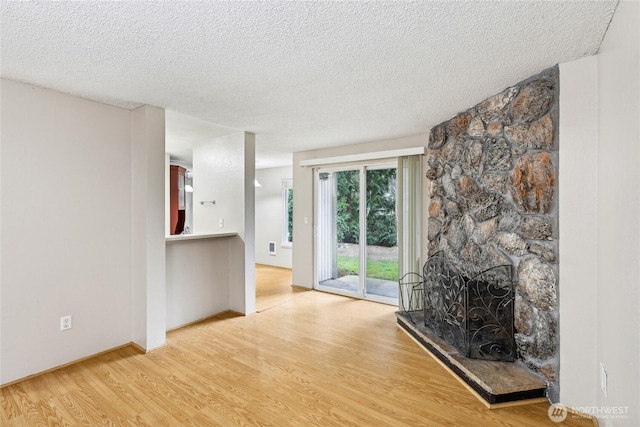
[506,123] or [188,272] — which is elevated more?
[506,123]

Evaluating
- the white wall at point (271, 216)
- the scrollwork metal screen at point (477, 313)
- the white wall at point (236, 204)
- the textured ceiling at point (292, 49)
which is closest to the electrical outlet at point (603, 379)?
the scrollwork metal screen at point (477, 313)

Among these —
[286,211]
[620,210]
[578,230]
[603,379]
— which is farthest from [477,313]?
[286,211]

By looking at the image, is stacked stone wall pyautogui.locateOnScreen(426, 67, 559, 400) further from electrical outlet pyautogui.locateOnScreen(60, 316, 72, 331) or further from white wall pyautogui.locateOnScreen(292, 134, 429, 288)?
electrical outlet pyautogui.locateOnScreen(60, 316, 72, 331)

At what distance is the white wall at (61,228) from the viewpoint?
7.54 ft

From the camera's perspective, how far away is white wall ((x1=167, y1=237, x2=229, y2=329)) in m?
3.46

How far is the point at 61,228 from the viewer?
2.55m

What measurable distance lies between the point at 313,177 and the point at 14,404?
4043 mm

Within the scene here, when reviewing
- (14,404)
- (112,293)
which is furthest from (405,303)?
(14,404)

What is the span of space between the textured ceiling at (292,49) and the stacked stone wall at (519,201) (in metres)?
0.20

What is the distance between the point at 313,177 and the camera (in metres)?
5.00

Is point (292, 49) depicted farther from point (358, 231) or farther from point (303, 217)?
point (303, 217)

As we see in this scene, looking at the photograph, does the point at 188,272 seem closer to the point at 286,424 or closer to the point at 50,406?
the point at 50,406

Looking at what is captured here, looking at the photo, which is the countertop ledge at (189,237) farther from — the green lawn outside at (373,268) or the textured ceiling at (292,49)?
the green lawn outside at (373,268)

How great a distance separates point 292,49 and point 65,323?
2917 millimetres
